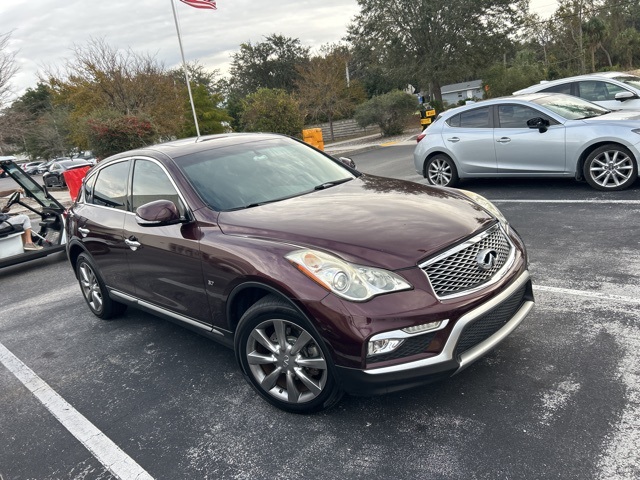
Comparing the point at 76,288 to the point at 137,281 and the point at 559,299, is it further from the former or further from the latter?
the point at 559,299

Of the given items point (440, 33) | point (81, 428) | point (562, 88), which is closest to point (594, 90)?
point (562, 88)

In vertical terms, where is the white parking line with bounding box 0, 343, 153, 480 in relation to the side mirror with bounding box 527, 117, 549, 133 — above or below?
below

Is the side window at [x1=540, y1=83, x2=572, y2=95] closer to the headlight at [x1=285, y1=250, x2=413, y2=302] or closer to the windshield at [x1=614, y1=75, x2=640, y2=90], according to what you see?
the windshield at [x1=614, y1=75, x2=640, y2=90]

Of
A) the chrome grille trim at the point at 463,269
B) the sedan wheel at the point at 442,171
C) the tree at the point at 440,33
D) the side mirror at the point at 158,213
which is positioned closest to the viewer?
the chrome grille trim at the point at 463,269

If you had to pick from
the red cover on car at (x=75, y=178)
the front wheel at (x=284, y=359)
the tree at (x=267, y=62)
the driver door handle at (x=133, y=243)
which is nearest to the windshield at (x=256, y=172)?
the driver door handle at (x=133, y=243)

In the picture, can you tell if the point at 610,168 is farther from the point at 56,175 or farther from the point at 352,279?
the point at 56,175

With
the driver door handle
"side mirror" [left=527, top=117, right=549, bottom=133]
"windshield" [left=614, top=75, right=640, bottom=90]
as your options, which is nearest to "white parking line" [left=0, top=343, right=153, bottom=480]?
the driver door handle

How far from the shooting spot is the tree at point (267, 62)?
57688 mm

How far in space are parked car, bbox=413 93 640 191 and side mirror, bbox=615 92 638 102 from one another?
105 inches

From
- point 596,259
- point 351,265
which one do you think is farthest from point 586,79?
point 351,265

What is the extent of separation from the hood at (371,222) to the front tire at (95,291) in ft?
7.07

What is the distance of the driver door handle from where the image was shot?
13.4 ft

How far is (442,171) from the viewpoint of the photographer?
359 inches

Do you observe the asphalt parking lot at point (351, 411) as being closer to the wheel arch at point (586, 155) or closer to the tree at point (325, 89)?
the wheel arch at point (586, 155)
